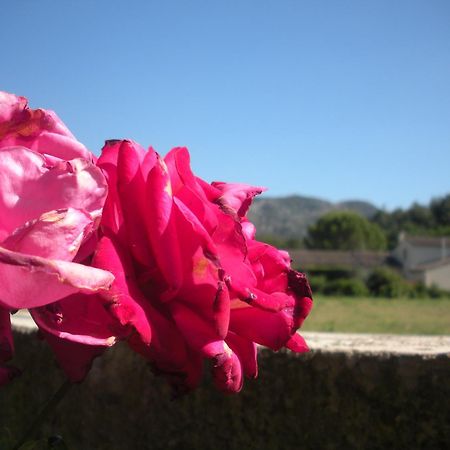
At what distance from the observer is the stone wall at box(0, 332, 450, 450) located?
149 cm

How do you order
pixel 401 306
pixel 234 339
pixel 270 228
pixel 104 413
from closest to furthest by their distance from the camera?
pixel 234 339, pixel 104 413, pixel 401 306, pixel 270 228

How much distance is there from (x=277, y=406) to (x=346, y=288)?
199ft

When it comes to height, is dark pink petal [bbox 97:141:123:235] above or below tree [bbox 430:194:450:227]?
above

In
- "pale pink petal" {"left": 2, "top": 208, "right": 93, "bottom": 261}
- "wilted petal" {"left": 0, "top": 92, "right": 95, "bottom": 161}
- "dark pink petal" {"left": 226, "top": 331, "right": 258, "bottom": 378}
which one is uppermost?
"wilted petal" {"left": 0, "top": 92, "right": 95, "bottom": 161}

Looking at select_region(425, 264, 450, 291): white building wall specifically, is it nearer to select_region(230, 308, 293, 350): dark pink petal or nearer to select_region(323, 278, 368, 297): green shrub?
select_region(323, 278, 368, 297): green shrub

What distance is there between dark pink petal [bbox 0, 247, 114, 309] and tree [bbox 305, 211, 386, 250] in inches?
3299

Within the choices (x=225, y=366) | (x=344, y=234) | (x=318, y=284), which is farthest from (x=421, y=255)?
(x=225, y=366)

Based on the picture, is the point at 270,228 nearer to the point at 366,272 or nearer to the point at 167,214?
the point at 366,272

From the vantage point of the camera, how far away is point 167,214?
2.24 ft

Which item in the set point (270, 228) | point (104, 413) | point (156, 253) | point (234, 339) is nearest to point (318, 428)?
point (104, 413)

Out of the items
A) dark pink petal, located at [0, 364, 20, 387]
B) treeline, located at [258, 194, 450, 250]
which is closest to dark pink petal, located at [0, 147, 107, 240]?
dark pink petal, located at [0, 364, 20, 387]

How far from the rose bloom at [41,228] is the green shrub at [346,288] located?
61.4 m

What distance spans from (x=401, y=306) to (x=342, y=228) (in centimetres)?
3602

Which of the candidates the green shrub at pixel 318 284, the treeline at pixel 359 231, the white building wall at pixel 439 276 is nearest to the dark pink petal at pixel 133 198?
the green shrub at pixel 318 284
